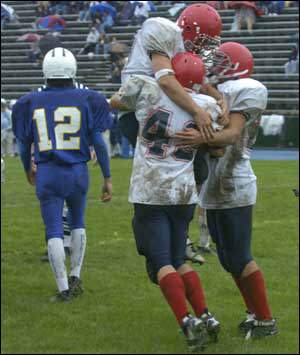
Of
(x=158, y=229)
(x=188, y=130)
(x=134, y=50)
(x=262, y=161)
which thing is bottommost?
(x=262, y=161)

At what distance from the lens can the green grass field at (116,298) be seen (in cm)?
504

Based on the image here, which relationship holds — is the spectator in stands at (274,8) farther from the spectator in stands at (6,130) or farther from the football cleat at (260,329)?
the football cleat at (260,329)

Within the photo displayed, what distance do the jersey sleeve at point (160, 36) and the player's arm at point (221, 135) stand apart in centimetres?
42

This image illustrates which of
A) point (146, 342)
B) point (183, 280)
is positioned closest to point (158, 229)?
point (183, 280)

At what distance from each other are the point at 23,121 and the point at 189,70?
6.40 feet

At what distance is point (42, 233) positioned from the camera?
983 cm

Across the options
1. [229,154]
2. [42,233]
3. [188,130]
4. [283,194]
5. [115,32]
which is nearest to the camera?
[188,130]

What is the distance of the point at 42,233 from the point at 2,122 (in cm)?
1400

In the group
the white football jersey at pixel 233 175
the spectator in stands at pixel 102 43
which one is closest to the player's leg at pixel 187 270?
the white football jersey at pixel 233 175

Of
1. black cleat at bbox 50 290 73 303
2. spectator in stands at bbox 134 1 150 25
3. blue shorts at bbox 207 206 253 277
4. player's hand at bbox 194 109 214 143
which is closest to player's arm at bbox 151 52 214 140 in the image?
player's hand at bbox 194 109 214 143

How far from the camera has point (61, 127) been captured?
20.4 ft

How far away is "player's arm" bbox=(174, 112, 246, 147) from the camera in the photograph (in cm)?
462

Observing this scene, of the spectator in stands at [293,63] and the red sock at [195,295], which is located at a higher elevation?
the red sock at [195,295]

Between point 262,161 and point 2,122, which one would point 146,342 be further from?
point 2,122
